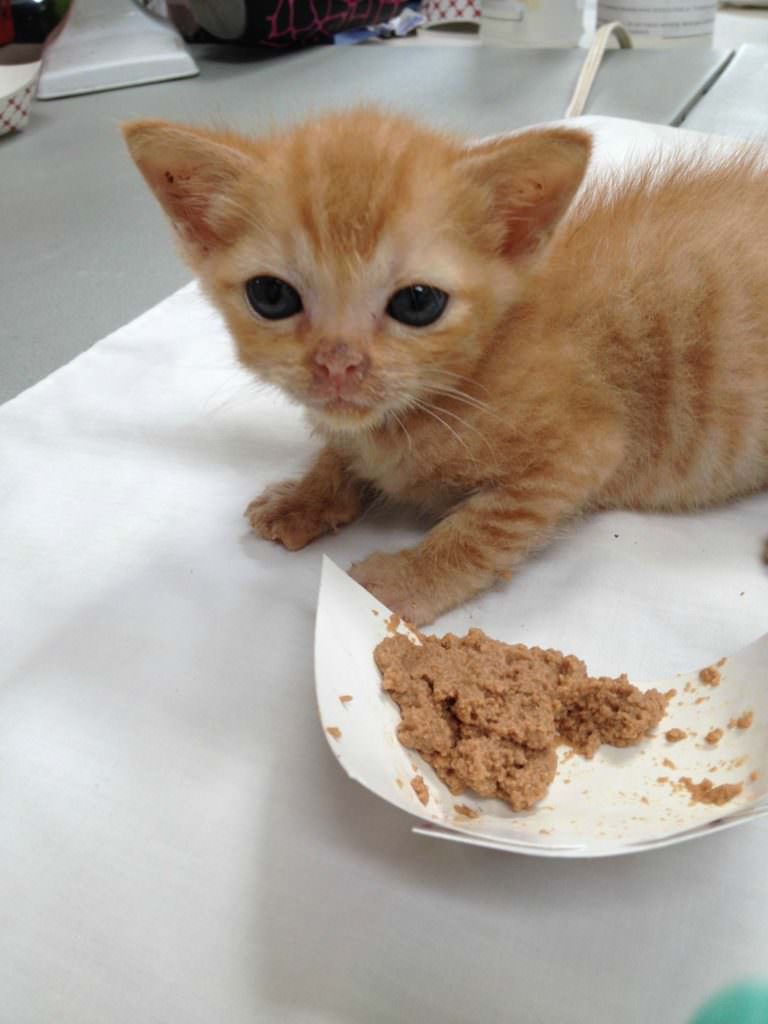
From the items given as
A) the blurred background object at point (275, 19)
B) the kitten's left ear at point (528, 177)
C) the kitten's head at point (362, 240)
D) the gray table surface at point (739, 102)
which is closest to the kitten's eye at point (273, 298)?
the kitten's head at point (362, 240)

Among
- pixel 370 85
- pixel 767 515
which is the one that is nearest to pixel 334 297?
pixel 767 515

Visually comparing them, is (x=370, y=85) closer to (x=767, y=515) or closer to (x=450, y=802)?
(x=767, y=515)

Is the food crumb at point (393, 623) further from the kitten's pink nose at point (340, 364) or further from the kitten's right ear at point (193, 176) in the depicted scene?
the kitten's right ear at point (193, 176)

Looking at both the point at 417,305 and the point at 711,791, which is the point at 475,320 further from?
the point at 711,791

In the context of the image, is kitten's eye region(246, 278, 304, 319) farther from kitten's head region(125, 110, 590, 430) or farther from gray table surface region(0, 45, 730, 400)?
Answer: gray table surface region(0, 45, 730, 400)

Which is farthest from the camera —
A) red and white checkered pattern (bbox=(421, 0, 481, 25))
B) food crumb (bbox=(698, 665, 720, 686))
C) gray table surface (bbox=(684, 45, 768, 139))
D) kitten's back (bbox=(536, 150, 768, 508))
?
red and white checkered pattern (bbox=(421, 0, 481, 25))

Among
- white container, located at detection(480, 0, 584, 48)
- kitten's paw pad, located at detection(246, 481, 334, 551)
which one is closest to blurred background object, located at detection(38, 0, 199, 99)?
white container, located at detection(480, 0, 584, 48)
